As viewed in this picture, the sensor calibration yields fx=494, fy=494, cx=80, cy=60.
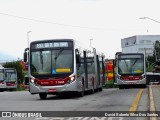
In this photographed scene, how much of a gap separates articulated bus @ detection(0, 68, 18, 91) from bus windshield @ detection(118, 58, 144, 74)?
72.8 feet

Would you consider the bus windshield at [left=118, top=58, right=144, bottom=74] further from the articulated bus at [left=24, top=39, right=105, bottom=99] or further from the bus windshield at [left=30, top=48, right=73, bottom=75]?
the bus windshield at [left=30, top=48, right=73, bottom=75]

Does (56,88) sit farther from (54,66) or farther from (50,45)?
(50,45)

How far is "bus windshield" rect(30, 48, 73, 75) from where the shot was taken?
81.4 feet

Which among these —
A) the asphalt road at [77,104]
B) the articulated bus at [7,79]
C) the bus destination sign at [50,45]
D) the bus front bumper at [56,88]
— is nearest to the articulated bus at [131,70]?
the asphalt road at [77,104]

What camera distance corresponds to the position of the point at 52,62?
24.9 m

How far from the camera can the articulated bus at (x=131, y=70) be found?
136ft

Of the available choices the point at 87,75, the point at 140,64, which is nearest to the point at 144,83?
the point at 140,64

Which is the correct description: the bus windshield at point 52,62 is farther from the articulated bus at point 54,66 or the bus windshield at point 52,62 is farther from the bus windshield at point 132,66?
the bus windshield at point 132,66

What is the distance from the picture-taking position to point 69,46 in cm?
2508

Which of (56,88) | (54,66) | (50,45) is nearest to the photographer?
(56,88)

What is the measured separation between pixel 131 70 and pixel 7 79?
2395 cm

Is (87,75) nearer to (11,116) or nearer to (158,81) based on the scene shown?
(11,116)

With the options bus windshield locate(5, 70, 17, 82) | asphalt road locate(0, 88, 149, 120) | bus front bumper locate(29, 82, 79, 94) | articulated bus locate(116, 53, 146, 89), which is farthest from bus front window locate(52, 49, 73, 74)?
bus windshield locate(5, 70, 17, 82)

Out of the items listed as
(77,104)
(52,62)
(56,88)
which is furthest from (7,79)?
(77,104)
